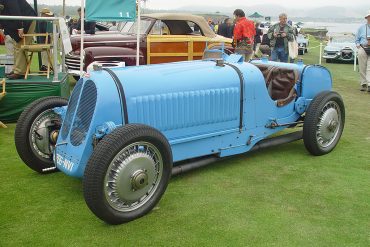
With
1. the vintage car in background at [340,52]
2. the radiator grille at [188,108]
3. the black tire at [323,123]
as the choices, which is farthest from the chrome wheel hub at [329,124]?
the vintage car in background at [340,52]

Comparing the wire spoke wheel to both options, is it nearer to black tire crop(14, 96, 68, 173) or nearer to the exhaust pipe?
black tire crop(14, 96, 68, 173)

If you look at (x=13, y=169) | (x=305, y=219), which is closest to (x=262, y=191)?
(x=305, y=219)

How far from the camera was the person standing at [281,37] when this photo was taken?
9.79m

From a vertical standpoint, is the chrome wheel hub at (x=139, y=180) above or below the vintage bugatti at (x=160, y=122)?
below

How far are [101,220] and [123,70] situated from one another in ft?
4.34

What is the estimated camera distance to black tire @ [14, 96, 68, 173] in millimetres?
3893

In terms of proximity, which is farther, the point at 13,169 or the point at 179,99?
the point at 13,169

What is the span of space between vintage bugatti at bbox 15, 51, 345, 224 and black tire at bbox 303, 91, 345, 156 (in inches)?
0.5

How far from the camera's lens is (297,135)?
5.10m

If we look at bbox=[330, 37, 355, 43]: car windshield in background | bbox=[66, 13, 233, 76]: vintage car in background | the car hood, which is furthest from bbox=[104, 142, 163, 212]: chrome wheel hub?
bbox=[330, 37, 355, 43]: car windshield in background

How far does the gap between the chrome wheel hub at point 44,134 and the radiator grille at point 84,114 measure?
56cm

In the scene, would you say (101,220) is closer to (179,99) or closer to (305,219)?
(179,99)

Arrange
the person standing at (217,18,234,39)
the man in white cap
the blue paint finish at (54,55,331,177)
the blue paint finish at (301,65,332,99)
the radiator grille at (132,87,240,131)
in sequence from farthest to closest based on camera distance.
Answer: the person standing at (217,18,234,39) → the man in white cap → the blue paint finish at (301,65,332,99) → the radiator grille at (132,87,240,131) → the blue paint finish at (54,55,331,177)

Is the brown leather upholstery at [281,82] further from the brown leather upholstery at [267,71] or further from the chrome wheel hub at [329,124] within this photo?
the chrome wheel hub at [329,124]
